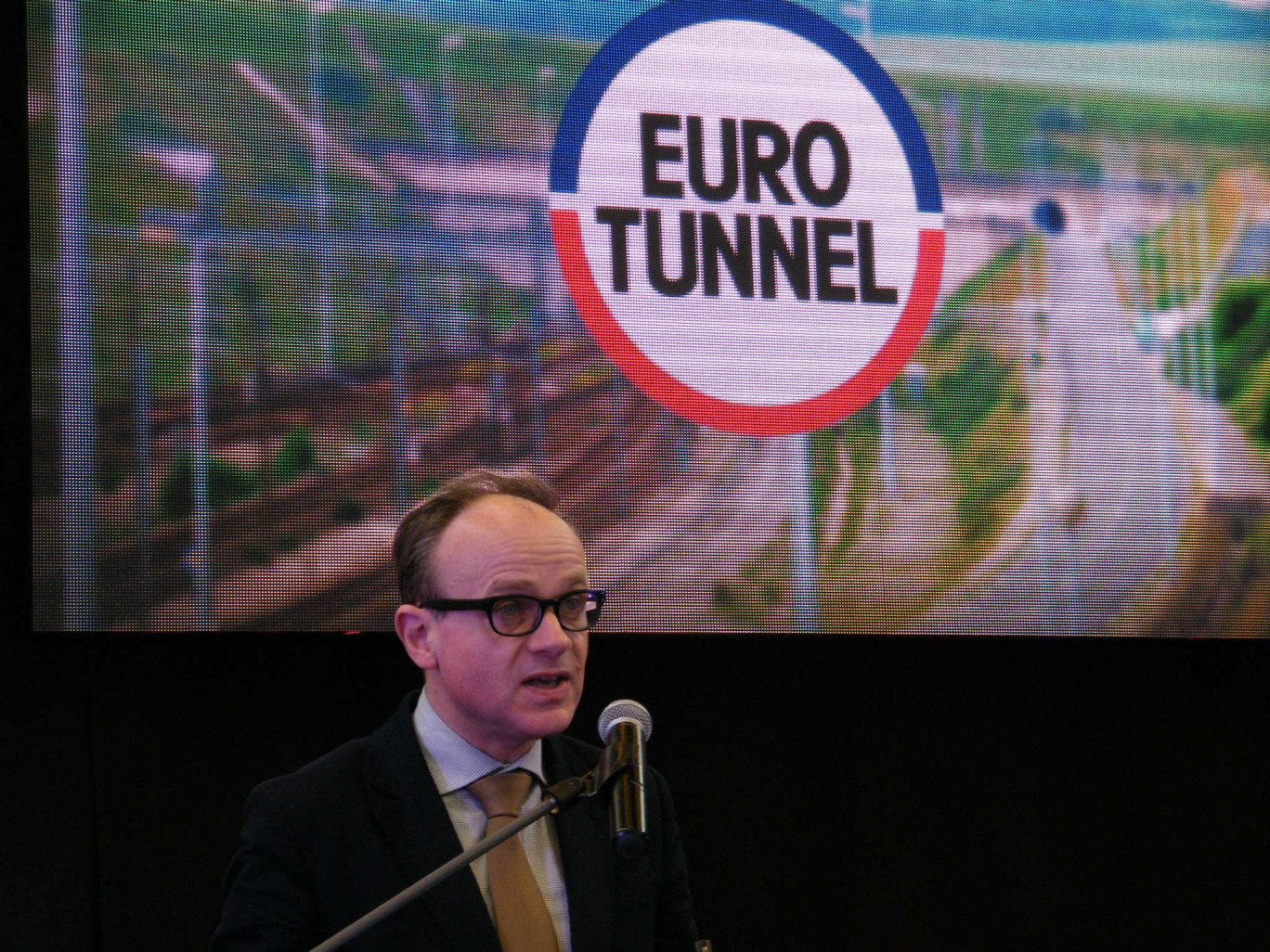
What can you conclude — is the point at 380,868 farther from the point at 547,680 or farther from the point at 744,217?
the point at 744,217

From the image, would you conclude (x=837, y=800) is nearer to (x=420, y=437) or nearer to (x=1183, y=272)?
(x=420, y=437)

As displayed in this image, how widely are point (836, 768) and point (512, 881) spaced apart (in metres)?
1.83

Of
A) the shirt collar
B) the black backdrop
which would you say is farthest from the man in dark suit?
the black backdrop

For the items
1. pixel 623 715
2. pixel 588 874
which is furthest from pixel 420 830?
pixel 623 715

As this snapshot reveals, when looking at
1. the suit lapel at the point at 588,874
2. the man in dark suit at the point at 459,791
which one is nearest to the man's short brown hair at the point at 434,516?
the man in dark suit at the point at 459,791

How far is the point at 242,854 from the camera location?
2010 mm

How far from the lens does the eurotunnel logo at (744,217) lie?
3457mm

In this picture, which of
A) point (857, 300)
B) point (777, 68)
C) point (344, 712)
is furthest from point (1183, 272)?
point (344, 712)

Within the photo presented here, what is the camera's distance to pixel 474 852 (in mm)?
1599

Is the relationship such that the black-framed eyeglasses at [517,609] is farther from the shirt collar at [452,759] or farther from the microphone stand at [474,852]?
the microphone stand at [474,852]

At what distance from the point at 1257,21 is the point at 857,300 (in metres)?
1.54

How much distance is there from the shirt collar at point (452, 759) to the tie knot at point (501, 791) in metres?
0.01

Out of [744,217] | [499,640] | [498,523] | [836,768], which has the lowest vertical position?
[836,768]

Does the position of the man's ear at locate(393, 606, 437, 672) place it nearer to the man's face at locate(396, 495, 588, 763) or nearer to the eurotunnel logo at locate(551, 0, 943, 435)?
the man's face at locate(396, 495, 588, 763)
